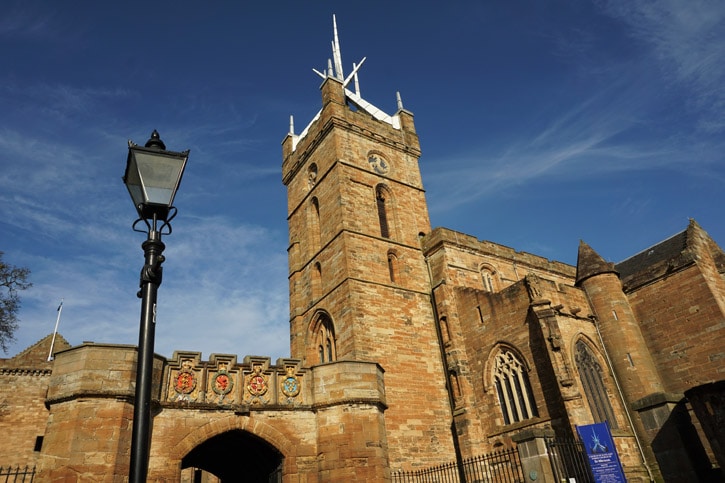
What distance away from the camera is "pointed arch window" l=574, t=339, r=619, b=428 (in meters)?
18.1

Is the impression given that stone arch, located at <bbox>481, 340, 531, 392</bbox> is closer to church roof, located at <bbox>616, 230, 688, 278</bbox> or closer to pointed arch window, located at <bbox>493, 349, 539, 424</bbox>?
pointed arch window, located at <bbox>493, 349, 539, 424</bbox>

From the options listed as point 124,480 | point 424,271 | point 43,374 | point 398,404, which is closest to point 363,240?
point 424,271

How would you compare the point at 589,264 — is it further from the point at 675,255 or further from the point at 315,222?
the point at 315,222

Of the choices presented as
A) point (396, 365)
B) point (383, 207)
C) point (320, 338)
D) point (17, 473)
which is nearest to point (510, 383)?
point (396, 365)

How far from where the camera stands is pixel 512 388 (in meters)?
19.4

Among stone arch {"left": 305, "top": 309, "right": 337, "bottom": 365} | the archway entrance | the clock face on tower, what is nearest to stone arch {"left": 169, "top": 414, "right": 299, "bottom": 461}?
the archway entrance

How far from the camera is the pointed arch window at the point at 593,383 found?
18094 millimetres

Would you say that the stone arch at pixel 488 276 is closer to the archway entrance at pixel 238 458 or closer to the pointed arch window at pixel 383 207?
the pointed arch window at pixel 383 207

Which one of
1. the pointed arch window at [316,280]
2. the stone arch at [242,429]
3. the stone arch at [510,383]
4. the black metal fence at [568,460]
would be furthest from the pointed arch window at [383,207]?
the stone arch at [242,429]

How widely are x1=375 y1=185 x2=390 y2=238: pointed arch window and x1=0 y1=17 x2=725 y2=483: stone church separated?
0.28ft

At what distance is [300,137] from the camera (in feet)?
109

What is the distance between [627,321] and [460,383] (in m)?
7.33

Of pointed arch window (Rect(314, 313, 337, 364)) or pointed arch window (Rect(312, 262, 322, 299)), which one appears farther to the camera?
pointed arch window (Rect(312, 262, 322, 299))

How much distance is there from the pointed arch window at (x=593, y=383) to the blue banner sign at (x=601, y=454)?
4.20 m
